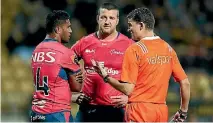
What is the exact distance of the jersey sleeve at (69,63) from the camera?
7.05 metres

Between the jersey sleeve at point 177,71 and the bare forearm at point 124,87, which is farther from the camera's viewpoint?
the jersey sleeve at point 177,71

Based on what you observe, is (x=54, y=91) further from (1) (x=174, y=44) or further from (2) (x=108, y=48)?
(1) (x=174, y=44)

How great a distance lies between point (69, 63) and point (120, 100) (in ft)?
2.98

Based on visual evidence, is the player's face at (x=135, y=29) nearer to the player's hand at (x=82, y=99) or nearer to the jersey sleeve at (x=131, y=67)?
the jersey sleeve at (x=131, y=67)

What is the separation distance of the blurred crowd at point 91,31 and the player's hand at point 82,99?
6.34 metres

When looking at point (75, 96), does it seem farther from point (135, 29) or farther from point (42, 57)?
point (135, 29)

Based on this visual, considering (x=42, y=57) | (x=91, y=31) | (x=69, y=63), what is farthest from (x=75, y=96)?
(x=91, y=31)

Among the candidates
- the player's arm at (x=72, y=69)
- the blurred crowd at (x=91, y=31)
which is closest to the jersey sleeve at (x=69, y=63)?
the player's arm at (x=72, y=69)

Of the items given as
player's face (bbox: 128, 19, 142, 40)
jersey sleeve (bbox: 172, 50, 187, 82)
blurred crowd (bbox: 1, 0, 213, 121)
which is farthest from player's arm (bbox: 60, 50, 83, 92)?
blurred crowd (bbox: 1, 0, 213, 121)

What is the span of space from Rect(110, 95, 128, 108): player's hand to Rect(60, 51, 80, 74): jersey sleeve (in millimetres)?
755

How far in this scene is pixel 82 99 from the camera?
311 inches

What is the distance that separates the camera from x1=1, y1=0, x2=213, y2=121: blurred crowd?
1534cm

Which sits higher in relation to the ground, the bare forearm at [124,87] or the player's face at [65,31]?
the player's face at [65,31]

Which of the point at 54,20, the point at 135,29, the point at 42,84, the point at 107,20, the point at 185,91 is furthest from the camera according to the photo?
the point at 107,20
